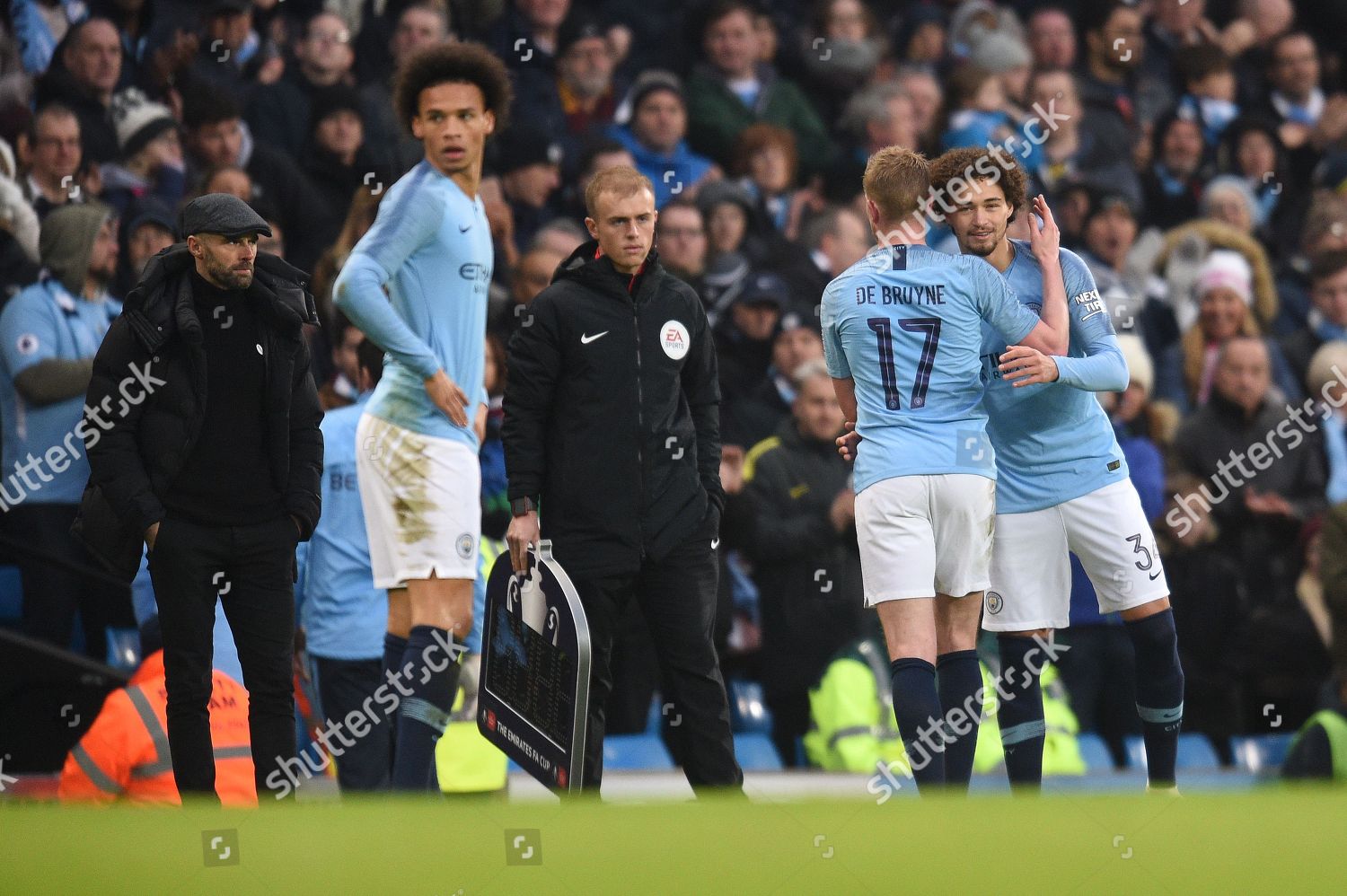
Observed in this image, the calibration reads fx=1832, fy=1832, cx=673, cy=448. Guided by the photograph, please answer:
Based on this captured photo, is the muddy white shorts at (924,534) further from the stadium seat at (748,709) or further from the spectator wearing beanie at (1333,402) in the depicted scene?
the spectator wearing beanie at (1333,402)

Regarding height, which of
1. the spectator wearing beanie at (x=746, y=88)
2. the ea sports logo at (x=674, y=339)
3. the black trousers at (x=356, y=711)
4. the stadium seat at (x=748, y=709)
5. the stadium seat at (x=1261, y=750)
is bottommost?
the stadium seat at (x=1261, y=750)

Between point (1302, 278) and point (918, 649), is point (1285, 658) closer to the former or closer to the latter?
point (1302, 278)

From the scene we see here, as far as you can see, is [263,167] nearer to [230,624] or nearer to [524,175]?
[524,175]

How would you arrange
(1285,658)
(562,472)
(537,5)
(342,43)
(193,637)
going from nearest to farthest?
A: (193,637)
(562,472)
(1285,658)
(342,43)
(537,5)

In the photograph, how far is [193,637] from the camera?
17.1ft

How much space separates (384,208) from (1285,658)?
5059 millimetres

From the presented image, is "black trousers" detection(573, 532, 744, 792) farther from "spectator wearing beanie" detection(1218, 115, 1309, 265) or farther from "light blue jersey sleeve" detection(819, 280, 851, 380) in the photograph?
"spectator wearing beanie" detection(1218, 115, 1309, 265)

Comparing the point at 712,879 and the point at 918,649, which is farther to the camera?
the point at 918,649

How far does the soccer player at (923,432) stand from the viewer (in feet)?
17.4

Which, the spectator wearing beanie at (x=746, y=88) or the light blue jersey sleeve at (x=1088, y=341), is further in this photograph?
the spectator wearing beanie at (x=746, y=88)

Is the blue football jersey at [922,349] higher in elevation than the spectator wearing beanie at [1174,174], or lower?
lower

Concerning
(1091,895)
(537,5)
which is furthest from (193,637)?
(537,5)

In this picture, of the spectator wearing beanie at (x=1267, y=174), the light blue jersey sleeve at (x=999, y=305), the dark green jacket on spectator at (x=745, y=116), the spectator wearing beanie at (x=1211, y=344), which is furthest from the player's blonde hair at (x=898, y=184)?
the spectator wearing beanie at (x=1267, y=174)

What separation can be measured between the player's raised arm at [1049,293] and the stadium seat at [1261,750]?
3645mm
